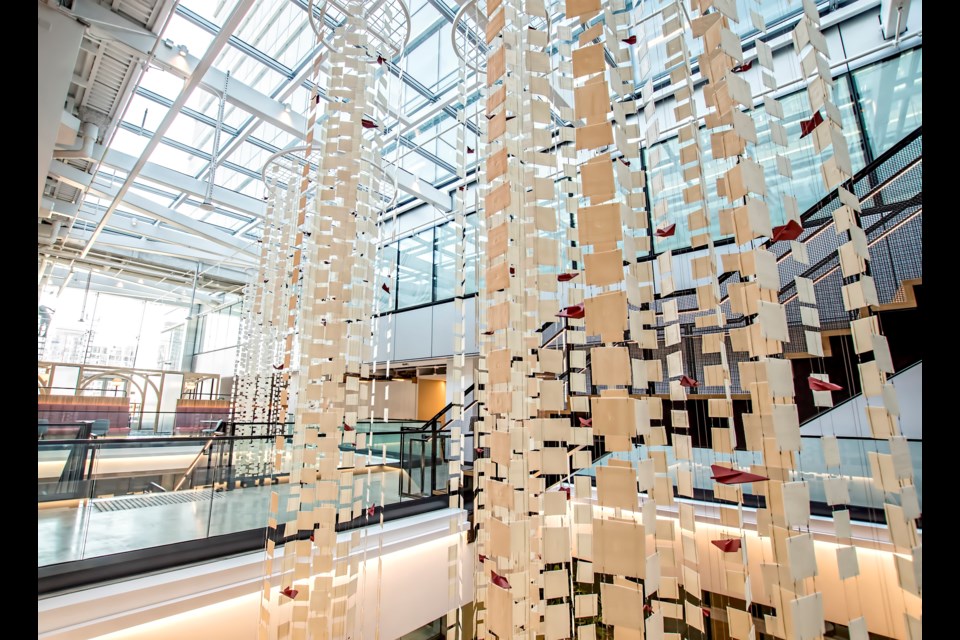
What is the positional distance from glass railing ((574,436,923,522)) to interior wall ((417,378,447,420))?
392 inches

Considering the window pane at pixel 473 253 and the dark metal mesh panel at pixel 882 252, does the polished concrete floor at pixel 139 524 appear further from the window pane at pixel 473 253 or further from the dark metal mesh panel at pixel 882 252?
the dark metal mesh panel at pixel 882 252

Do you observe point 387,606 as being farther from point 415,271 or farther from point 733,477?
point 415,271

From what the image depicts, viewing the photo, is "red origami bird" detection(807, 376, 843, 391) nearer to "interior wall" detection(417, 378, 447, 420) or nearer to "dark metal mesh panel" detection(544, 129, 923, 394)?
"dark metal mesh panel" detection(544, 129, 923, 394)

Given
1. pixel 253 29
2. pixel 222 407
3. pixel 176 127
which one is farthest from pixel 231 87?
pixel 222 407

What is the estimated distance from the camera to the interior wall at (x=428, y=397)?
12.2 metres

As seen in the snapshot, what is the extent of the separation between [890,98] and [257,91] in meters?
7.42

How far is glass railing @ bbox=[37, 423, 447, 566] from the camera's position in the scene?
7.65 ft

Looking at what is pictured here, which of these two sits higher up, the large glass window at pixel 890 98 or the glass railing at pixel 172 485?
the large glass window at pixel 890 98

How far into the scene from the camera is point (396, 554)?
322 cm

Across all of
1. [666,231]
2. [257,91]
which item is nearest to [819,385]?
[666,231]

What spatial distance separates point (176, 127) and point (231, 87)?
2.31 m

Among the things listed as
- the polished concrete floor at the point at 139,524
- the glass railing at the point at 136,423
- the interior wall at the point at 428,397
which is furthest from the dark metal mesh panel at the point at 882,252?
the interior wall at the point at 428,397

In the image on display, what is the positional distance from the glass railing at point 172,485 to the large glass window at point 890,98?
18.5ft
